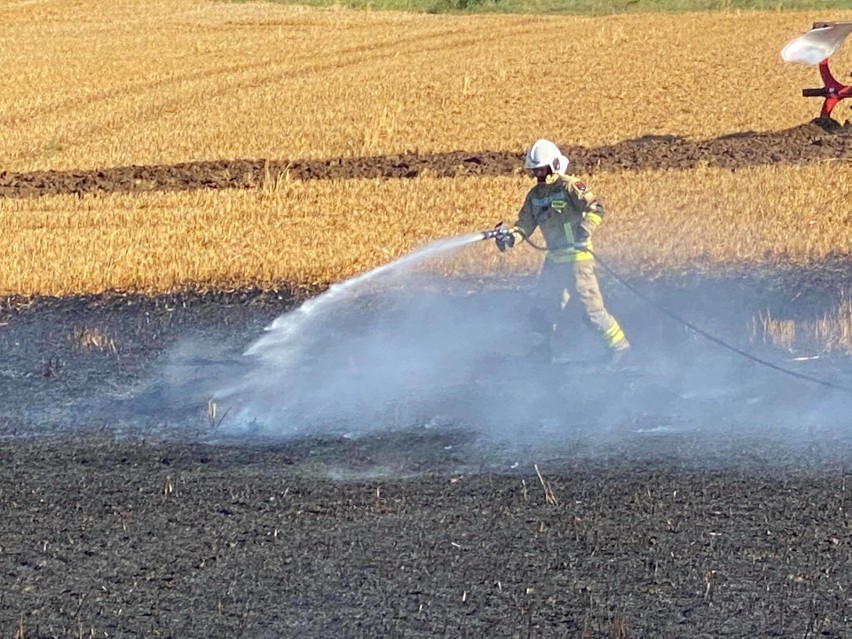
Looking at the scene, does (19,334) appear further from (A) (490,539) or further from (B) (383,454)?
(A) (490,539)

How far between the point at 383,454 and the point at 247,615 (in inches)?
92.1

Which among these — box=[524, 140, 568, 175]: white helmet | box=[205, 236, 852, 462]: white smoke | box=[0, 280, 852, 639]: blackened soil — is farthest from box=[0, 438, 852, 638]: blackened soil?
box=[524, 140, 568, 175]: white helmet

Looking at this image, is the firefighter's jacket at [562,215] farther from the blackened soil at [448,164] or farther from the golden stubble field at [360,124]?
the blackened soil at [448,164]

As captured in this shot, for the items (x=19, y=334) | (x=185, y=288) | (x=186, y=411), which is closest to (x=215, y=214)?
(x=185, y=288)

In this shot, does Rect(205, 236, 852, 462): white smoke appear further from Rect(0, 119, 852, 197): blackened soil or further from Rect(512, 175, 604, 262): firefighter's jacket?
Rect(0, 119, 852, 197): blackened soil

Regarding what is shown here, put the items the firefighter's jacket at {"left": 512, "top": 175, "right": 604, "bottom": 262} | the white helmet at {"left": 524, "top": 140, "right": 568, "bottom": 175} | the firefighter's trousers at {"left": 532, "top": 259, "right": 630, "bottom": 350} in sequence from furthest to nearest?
the firefighter's trousers at {"left": 532, "top": 259, "right": 630, "bottom": 350}, the firefighter's jacket at {"left": 512, "top": 175, "right": 604, "bottom": 262}, the white helmet at {"left": 524, "top": 140, "right": 568, "bottom": 175}

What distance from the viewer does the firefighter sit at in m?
9.02

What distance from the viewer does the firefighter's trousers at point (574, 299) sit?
9.37 metres

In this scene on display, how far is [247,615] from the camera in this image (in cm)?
581

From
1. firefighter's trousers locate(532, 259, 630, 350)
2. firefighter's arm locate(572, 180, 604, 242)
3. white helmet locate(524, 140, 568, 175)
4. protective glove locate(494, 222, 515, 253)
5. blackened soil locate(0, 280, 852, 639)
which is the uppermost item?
white helmet locate(524, 140, 568, 175)

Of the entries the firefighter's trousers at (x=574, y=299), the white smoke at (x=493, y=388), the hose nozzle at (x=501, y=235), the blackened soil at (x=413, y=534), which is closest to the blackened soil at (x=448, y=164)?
the white smoke at (x=493, y=388)

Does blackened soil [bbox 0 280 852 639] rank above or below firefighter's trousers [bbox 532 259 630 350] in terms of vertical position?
below

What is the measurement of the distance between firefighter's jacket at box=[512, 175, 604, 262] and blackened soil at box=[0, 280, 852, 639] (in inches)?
55.6

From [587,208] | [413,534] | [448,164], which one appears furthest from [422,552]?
[448,164]
